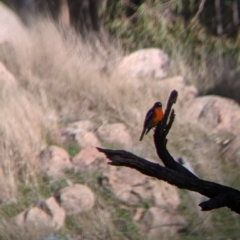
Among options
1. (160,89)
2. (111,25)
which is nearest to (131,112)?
(160,89)

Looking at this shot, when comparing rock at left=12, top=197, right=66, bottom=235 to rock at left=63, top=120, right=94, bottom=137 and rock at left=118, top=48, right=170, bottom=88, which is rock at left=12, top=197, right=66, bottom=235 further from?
rock at left=118, top=48, right=170, bottom=88

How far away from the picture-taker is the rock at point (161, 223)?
8.55 m

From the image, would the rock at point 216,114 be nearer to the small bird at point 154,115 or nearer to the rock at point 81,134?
the rock at point 81,134

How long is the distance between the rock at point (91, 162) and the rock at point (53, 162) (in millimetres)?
90

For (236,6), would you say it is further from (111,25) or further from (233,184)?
Answer: (233,184)

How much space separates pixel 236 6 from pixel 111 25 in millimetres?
1958

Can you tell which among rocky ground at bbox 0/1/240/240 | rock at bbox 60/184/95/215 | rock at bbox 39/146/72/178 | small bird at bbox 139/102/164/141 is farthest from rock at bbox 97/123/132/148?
small bird at bbox 139/102/164/141

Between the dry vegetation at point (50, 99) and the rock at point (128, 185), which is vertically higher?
the dry vegetation at point (50, 99)

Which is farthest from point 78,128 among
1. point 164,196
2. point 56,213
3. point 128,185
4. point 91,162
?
point 56,213

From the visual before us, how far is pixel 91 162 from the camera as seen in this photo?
979cm

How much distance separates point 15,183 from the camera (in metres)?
9.42

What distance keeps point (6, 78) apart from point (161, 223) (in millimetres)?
3538

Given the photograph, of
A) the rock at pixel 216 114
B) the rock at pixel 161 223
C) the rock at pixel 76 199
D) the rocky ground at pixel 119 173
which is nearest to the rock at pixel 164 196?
the rocky ground at pixel 119 173

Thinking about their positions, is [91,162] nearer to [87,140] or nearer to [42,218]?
[87,140]
